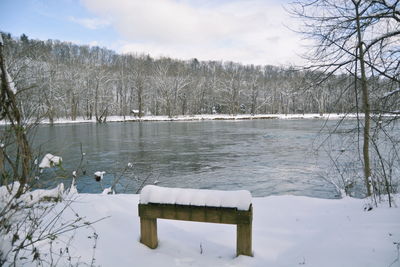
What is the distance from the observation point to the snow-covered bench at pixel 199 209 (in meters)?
3.48

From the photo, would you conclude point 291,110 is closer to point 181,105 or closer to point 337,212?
point 181,105

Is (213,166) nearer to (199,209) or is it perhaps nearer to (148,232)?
(148,232)

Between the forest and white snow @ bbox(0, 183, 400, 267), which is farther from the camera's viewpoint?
the forest

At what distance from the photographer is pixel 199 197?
3.58 m

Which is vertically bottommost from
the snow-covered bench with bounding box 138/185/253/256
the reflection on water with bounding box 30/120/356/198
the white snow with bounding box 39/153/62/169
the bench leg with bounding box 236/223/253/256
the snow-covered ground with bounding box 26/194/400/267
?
the reflection on water with bounding box 30/120/356/198

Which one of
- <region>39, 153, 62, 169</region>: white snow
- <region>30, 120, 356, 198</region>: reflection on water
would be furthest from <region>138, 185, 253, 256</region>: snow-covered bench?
<region>30, 120, 356, 198</region>: reflection on water

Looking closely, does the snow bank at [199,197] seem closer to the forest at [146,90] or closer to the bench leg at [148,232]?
the bench leg at [148,232]

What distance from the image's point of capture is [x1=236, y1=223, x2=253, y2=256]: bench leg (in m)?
3.49

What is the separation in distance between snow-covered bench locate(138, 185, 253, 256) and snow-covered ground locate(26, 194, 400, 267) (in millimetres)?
210

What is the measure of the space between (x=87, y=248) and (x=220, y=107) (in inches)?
3070

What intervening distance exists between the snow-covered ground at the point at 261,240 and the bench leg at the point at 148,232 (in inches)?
3.0

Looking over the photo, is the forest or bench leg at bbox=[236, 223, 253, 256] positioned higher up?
the forest

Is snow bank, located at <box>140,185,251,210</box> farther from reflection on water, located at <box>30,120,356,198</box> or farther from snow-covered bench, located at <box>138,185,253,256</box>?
reflection on water, located at <box>30,120,356,198</box>

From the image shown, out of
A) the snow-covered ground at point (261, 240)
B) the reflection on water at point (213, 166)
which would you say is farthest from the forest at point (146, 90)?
the snow-covered ground at point (261, 240)
